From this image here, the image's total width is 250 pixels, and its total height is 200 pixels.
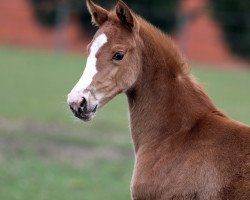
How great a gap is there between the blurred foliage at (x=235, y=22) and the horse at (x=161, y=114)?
24.6 meters

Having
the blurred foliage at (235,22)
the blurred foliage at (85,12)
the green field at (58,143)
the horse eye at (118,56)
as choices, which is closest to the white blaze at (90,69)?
the horse eye at (118,56)

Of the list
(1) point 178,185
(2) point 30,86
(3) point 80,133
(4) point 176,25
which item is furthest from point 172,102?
(4) point 176,25

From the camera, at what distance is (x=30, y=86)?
A: 62.5ft

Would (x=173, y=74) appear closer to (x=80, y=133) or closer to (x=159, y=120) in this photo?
(x=159, y=120)

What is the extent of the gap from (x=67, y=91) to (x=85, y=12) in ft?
48.5

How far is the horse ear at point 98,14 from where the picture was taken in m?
5.79

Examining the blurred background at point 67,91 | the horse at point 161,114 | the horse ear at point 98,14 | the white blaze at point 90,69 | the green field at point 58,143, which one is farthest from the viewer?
the blurred background at point 67,91

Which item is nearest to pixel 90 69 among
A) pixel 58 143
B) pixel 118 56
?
pixel 118 56

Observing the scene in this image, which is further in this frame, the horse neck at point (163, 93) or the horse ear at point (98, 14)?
the horse ear at point (98, 14)

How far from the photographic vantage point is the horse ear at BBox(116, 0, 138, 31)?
5.53 meters

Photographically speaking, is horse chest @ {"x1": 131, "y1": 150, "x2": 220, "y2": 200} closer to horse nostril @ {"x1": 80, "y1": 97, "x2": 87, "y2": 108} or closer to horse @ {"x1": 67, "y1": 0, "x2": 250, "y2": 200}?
horse @ {"x1": 67, "y1": 0, "x2": 250, "y2": 200}

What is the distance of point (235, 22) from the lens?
→ 99.6 ft

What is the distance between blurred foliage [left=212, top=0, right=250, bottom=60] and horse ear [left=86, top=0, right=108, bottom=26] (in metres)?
24.5

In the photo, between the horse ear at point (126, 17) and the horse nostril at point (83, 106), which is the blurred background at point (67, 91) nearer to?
the horse nostril at point (83, 106)
